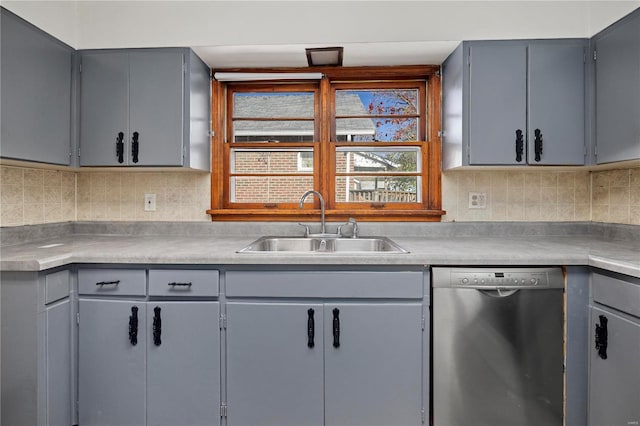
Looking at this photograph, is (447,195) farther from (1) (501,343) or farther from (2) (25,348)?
(2) (25,348)

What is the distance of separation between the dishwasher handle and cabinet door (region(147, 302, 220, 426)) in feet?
4.21

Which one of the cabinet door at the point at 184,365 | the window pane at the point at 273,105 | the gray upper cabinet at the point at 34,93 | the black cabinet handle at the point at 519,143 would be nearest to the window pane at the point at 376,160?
the window pane at the point at 273,105

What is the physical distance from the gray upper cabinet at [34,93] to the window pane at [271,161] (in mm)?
1006

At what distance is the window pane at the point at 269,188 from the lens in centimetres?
251

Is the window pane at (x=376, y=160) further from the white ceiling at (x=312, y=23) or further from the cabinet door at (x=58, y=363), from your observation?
the cabinet door at (x=58, y=363)

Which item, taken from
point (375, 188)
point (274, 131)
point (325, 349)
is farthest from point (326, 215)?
point (325, 349)

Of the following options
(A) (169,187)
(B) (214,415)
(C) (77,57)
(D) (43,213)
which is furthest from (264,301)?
(C) (77,57)

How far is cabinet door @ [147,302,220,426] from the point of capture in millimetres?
1717

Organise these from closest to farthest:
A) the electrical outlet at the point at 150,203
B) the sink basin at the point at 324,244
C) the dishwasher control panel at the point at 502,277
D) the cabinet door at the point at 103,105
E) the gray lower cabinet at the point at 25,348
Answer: the gray lower cabinet at the point at 25,348 < the dishwasher control panel at the point at 502,277 < the cabinet door at the point at 103,105 < the sink basin at the point at 324,244 < the electrical outlet at the point at 150,203

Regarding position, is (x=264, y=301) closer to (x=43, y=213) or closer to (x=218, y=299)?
(x=218, y=299)

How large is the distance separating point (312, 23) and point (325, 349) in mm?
1811

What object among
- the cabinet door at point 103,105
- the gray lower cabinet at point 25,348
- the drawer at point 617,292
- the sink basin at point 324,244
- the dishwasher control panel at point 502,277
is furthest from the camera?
the sink basin at point 324,244

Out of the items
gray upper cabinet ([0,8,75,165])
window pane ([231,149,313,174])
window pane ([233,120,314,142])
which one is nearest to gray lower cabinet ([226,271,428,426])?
window pane ([231,149,313,174])

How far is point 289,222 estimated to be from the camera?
7.91 ft
